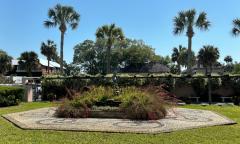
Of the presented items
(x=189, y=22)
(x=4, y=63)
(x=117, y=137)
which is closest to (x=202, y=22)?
(x=189, y=22)

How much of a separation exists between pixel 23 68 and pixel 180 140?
173ft

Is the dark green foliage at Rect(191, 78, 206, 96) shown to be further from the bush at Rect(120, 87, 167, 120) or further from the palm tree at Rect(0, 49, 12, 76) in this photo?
the palm tree at Rect(0, 49, 12, 76)

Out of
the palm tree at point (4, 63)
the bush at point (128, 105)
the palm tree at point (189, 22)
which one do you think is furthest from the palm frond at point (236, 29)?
the palm tree at point (4, 63)

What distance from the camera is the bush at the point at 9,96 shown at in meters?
19.2

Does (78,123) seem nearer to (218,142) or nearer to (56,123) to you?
(56,123)

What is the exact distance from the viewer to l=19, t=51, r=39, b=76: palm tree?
56188 mm

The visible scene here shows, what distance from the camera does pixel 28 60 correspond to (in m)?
56.5

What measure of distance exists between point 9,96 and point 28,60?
38.0 m

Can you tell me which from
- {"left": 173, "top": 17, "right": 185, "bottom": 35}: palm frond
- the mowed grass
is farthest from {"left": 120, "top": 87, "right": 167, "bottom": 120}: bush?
{"left": 173, "top": 17, "right": 185, "bottom": 35}: palm frond

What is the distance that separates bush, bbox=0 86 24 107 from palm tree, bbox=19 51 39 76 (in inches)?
1417

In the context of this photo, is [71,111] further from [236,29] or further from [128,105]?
[236,29]

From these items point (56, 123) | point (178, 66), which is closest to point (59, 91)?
point (56, 123)

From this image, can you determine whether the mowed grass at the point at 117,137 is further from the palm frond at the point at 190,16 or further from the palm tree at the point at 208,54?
the palm tree at the point at 208,54

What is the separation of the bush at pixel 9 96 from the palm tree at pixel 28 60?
3598 centimetres
